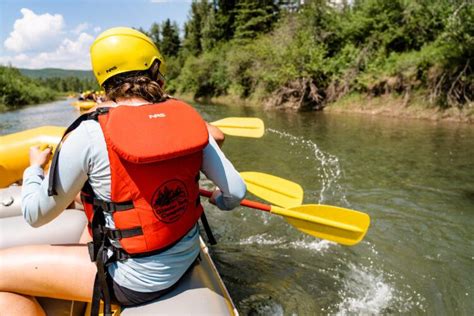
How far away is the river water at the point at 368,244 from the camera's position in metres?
A: 2.56

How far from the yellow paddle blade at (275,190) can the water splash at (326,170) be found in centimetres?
162

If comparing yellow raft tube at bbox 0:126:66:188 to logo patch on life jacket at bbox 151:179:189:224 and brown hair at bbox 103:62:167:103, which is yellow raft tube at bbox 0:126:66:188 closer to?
brown hair at bbox 103:62:167:103

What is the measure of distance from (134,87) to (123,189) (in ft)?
1.28

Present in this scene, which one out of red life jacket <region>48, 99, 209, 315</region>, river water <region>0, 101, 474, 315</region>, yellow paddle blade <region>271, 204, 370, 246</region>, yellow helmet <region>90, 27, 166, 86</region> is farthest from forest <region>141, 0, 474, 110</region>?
red life jacket <region>48, 99, 209, 315</region>

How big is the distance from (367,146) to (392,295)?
4.81 m

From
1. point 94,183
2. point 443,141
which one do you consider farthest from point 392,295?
point 443,141

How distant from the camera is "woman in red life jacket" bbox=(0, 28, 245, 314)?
50.9 inches

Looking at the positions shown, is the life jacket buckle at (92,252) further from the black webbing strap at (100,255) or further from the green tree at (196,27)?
the green tree at (196,27)

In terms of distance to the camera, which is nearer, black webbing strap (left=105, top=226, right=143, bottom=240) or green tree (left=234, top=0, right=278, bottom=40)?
black webbing strap (left=105, top=226, right=143, bottom=240)

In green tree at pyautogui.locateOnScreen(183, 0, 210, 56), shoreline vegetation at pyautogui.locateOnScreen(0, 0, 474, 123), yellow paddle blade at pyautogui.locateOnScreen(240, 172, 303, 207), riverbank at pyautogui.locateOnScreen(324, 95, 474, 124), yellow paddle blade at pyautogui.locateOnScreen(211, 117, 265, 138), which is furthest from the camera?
green tree at pyautogui.locateOnScreen(183, 0, 210, 56)

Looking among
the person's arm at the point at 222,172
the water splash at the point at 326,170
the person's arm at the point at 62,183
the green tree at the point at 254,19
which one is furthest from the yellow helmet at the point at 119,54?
the green tree at the point at 254,19

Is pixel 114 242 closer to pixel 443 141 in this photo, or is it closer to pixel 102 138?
pixel 102 138

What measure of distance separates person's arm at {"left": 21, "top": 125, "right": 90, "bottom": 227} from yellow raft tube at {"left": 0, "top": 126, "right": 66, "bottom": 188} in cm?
114

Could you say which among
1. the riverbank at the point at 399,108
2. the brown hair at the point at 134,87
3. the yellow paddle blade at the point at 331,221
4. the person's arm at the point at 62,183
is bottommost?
the riverbank at the point at 399,108
